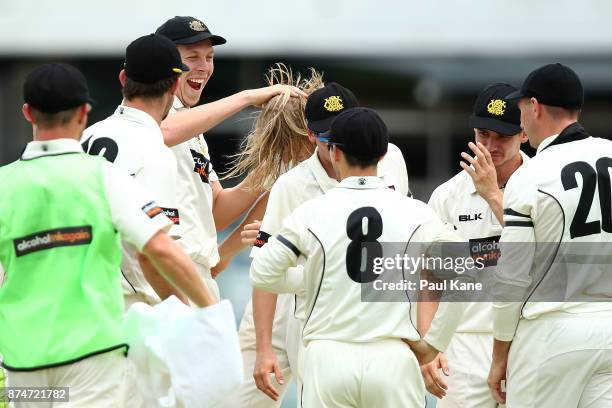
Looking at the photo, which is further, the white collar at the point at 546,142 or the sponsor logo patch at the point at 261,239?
the sponsor logo patch at the point at 261,239

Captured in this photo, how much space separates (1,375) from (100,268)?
1270 millimetres

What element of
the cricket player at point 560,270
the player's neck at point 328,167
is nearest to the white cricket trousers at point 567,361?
the cricket player at point 560,270

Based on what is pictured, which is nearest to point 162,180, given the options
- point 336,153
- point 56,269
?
point 336,153

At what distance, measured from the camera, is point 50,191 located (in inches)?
162

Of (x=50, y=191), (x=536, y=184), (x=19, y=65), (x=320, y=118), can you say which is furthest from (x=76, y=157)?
(x=19, y=65)

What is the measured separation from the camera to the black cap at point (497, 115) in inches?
227

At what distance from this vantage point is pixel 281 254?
4.67m

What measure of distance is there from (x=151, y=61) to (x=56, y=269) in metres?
1.28

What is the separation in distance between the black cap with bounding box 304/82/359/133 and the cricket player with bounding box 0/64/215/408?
1521mm

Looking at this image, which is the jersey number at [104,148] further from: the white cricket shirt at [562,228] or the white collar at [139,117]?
the white cricket shirt at [562,228]

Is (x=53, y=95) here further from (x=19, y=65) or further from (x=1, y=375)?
(x=19, y=65)

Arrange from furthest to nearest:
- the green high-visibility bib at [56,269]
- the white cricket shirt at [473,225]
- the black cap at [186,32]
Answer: the black cap at [186,32]
the white cricket shirt at [473,225]
the green high-visibility bib at [56,269]

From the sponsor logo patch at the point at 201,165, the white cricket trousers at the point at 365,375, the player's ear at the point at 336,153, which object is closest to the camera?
the white cricket trousers at the point at 365,375

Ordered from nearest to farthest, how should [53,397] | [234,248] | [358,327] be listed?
1. [53,397]
2. [358,327]
3. [234,248]
